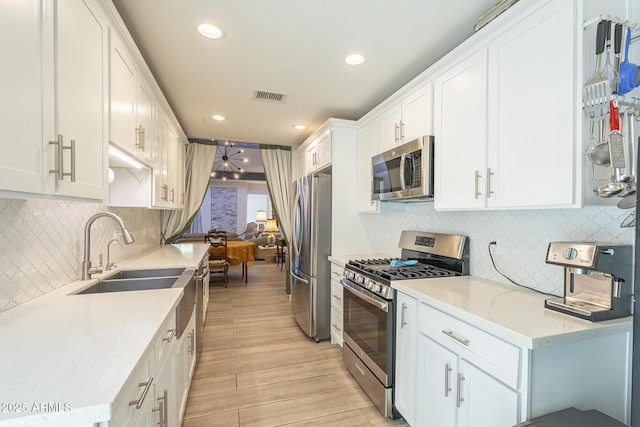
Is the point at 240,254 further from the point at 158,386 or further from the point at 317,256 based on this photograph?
the point at 158,386

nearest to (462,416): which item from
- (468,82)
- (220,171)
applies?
(468,82)

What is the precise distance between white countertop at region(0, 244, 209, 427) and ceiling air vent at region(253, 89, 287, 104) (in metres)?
2.05

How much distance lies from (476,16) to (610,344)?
1837 millimetres

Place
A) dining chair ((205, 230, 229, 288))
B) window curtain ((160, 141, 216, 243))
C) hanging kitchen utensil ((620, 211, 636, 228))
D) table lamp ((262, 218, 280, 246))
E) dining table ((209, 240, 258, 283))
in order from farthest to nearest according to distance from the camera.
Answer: table lamp ((262, 218, 280, 246)), dining table ((209, 240, 258, 283)), dining chair ((205, 230, 229, 288)), window curtain ((160, 141, 216, 243)), hanging kitchen utensil ((620, 211, 636, 228))

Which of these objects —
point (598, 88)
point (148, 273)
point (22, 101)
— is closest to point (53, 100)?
point (22, 101)

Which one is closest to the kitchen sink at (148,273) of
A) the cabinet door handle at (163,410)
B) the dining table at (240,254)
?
the cabinet door handle at (163,410)

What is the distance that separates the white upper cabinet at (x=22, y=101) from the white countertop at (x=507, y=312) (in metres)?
1.73

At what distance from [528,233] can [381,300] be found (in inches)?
38.6

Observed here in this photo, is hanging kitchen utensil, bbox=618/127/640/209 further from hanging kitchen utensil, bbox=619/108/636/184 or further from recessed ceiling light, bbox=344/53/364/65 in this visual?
recessed ceiling light, bbox=344/53/364/65

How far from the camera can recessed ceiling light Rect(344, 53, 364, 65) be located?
2098 millimetres

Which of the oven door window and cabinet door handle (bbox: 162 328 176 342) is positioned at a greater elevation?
cabinet door handle (bbox: 162 328 176 342)

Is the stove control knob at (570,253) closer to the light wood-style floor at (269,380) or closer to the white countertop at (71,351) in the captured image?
the light wood-style floor at (269,380)

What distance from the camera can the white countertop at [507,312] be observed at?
1.06 m

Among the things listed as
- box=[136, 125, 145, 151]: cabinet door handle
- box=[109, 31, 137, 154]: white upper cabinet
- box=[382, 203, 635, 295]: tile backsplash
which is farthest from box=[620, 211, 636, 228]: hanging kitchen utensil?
box=[136, 125, 145, 151]: cabinet door handle
